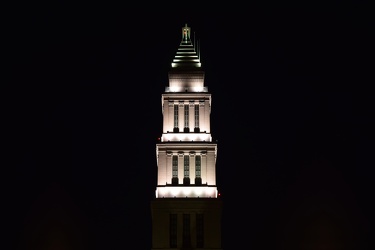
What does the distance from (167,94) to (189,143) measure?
579 cm

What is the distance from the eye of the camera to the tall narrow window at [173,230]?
77.4 m

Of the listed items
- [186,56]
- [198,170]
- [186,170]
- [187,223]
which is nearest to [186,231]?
[187,223]

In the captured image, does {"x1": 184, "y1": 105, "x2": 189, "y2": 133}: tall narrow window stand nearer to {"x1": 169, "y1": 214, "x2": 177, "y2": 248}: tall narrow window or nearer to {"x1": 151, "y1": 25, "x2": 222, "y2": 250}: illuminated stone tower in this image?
{"x1": 151, "y1": 25, "x2": 222, "y2": 250}: illuminated stone tower

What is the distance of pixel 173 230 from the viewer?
77.8 m

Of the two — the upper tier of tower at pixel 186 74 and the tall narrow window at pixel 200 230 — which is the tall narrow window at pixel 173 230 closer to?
the tall narrow window at pixel 200 230

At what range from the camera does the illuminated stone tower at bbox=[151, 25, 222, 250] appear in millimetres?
77562

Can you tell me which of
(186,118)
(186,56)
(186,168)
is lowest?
(186,168)

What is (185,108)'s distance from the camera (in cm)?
8338

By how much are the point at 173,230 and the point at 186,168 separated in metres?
6.32

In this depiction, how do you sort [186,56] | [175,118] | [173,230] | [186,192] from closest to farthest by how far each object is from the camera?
[173,230]
[186,192]
[175,118]
[186,56]

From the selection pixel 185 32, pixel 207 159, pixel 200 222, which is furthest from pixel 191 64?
pixel 200 222

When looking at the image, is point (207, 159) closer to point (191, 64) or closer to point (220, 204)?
point (220, 204)

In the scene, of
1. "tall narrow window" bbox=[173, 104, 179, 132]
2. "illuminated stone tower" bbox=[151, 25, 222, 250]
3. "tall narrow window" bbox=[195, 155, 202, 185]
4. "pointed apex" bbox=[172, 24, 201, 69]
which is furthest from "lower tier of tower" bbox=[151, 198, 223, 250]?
"pointed apex" bbox=[172, 24, 201, 69]

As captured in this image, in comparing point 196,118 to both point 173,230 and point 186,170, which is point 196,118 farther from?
point 173,230
